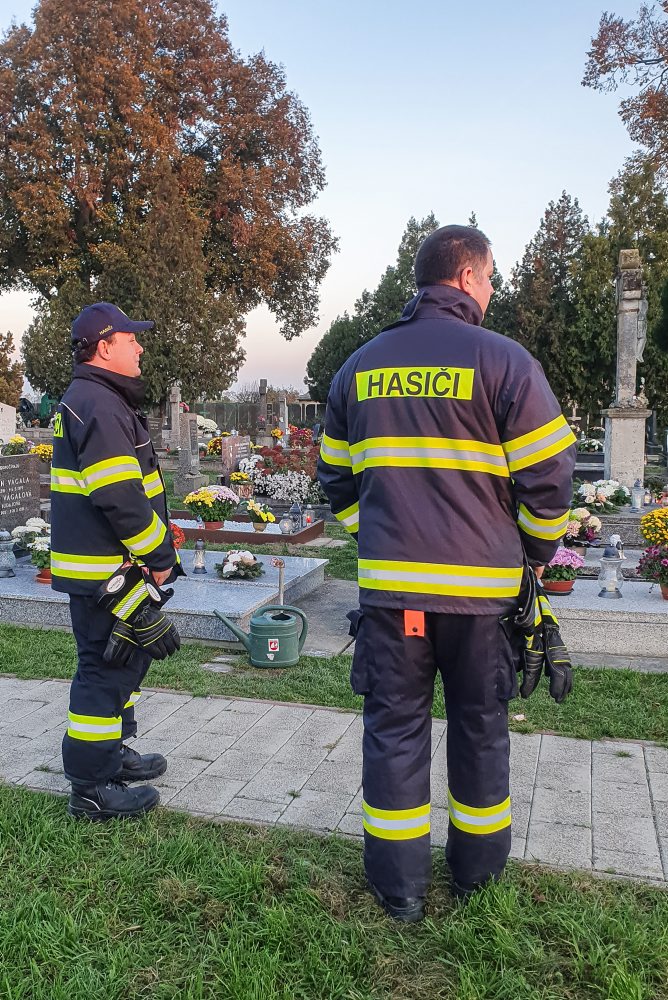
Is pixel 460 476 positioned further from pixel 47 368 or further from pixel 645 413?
pixel 47 368

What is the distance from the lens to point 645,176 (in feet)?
111

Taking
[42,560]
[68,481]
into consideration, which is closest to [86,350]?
[68,481]

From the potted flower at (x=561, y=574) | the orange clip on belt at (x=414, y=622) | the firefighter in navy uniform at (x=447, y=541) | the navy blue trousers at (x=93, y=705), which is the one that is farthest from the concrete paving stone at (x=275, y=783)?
the potted flower at (x=561, y=574)

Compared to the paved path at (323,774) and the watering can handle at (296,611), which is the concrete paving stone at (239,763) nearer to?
the paved path at (323,774)

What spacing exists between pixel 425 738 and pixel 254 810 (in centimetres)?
118

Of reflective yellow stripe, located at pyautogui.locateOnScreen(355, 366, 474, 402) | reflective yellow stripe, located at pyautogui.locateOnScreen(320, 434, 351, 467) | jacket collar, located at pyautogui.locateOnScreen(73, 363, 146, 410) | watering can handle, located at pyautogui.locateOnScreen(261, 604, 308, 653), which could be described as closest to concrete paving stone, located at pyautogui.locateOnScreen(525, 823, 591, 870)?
reflective yellow stripe, located at pyautogui.locateOnScreen(320, 434, 351, 467)

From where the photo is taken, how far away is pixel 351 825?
3.53m

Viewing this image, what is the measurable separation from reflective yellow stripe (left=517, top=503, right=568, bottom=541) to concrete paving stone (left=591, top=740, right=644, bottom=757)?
203cm

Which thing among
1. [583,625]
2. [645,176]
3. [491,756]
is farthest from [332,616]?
[645,176]

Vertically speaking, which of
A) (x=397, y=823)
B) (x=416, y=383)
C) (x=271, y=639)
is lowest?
(x=271, y=639)

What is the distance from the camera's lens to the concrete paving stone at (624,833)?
336 centimetres

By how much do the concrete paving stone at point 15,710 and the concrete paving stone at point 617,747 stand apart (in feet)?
10.5

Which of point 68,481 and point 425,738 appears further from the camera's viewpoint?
point 68,481

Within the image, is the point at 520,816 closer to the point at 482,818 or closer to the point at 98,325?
the point at 482,818
